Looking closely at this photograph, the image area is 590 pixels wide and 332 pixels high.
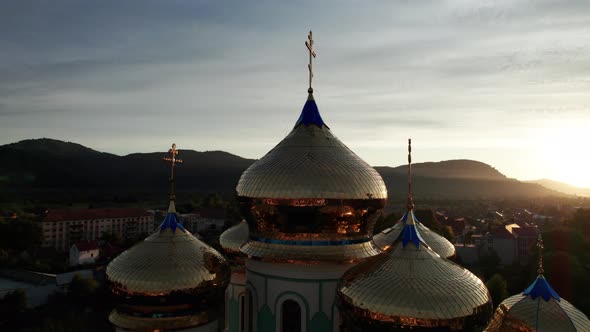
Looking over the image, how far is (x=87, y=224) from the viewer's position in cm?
6169

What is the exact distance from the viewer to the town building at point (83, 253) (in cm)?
4422

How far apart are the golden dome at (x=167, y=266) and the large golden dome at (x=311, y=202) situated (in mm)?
901

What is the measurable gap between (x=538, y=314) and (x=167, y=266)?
7383 millimetres

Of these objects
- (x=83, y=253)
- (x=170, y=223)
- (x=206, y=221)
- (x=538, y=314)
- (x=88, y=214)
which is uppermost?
(x=170, y=223)

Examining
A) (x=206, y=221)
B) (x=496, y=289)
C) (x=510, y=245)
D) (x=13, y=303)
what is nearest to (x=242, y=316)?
(x=496, y=289)

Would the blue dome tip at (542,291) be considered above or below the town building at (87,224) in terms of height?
above

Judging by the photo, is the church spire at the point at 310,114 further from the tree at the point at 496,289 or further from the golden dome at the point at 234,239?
the tree at the point at 496,289

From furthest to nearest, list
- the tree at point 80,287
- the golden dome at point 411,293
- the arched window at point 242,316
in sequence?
the tree at point 80,287
the arched window at point 242,316
the golden dome at point 411,293

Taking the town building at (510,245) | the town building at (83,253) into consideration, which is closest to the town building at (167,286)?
the town building at (83,253)

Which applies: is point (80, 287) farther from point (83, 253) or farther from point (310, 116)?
point (310, 116)

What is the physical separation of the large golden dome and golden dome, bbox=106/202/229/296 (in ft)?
2.96

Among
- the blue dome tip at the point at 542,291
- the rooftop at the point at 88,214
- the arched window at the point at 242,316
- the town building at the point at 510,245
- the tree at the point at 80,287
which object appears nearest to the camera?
the blue dome tip at the point at 542,291

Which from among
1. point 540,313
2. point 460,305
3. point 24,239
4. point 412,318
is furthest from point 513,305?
point 24,239

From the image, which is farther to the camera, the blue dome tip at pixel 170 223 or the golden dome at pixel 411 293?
the blue dome tip at pixel 170 223
